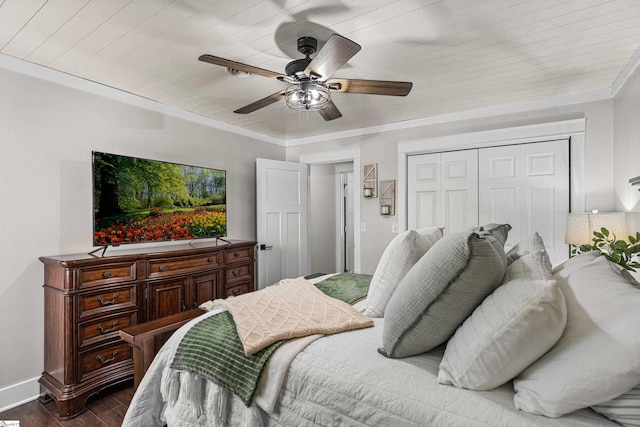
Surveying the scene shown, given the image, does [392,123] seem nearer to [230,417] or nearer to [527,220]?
[527,220]

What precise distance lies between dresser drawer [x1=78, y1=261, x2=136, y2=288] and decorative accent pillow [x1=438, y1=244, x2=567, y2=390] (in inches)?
91.1

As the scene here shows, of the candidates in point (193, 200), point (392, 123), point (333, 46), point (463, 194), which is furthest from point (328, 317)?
point (392, 123)

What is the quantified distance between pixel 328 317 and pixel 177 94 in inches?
96.2

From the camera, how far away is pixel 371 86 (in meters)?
2.03

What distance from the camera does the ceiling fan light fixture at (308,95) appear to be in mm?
1974

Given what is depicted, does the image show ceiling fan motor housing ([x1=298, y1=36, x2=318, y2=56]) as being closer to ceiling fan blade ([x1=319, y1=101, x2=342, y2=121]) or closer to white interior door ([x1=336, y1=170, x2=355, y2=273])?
ceiling fan blade ([x1=319, y1=101, x2=342, y2=121])

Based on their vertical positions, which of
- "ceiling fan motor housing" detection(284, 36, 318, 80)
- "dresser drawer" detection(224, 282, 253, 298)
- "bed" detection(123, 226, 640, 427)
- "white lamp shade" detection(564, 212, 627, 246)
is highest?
"ceiling fan motor housing" detection(284, 36, 318, 80)

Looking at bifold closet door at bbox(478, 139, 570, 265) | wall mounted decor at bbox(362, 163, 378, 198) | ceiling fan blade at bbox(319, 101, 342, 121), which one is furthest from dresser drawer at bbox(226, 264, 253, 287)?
bifold closet door at bbox(478, 139, 570, 265)

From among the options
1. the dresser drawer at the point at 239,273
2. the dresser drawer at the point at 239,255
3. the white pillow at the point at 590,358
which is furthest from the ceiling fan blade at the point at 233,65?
the dresser drawer at the point at 239,273

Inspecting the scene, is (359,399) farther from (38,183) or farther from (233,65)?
(38,183)

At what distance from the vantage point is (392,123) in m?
3.83

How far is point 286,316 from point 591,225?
2327 millimetres

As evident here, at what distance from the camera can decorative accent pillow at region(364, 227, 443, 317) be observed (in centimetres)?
154

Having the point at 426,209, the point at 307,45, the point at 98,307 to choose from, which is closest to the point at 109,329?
the point at 98,307
